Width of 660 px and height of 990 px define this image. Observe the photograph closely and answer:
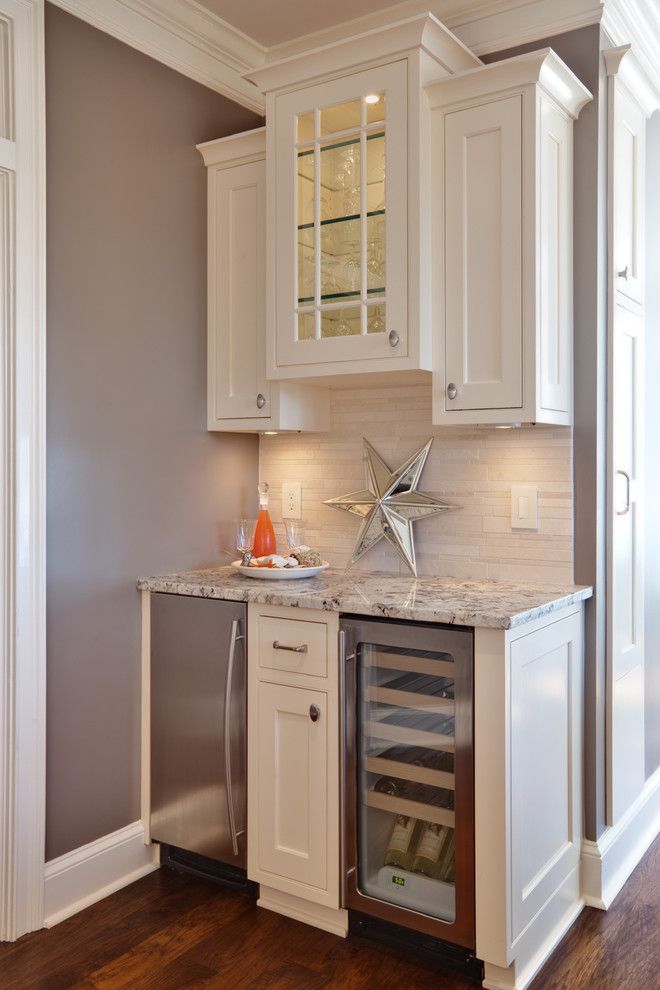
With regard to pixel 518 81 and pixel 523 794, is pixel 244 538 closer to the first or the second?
pixel 523 794

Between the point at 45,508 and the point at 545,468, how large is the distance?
1.49 meters

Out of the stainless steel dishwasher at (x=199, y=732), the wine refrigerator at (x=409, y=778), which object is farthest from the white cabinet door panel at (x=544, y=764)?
the stainless steel dishwasher at (x=199, y=732)

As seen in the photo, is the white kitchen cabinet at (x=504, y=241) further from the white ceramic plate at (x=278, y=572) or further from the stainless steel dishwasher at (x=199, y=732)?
the stainless steel dishwasher at (x=199, y=732)

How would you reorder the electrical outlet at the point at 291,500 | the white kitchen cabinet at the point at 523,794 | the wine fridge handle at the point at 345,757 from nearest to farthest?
the white kitchen cabinet at the point at 523,794 → the wine fridge handle at the point at 345,757 → the electrical outlet at the point at 291,500

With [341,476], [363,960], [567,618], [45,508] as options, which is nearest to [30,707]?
[45,508]

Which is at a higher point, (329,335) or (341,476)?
(329,335)

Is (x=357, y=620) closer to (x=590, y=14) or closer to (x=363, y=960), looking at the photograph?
(x=363, y=960)

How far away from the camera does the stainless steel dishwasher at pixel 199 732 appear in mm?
2459

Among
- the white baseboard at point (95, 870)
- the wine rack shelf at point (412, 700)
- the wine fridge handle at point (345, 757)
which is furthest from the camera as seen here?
the white baseboard at point (95, 870)

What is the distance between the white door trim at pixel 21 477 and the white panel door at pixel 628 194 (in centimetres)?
169

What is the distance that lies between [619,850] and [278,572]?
1.37 m

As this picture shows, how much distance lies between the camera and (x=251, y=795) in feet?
7.95

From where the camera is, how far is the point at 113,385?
2.58 meters

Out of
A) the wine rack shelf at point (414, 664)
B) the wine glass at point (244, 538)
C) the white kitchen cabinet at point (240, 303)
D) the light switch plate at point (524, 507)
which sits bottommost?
the wine rack shelf at point (414, 664)
